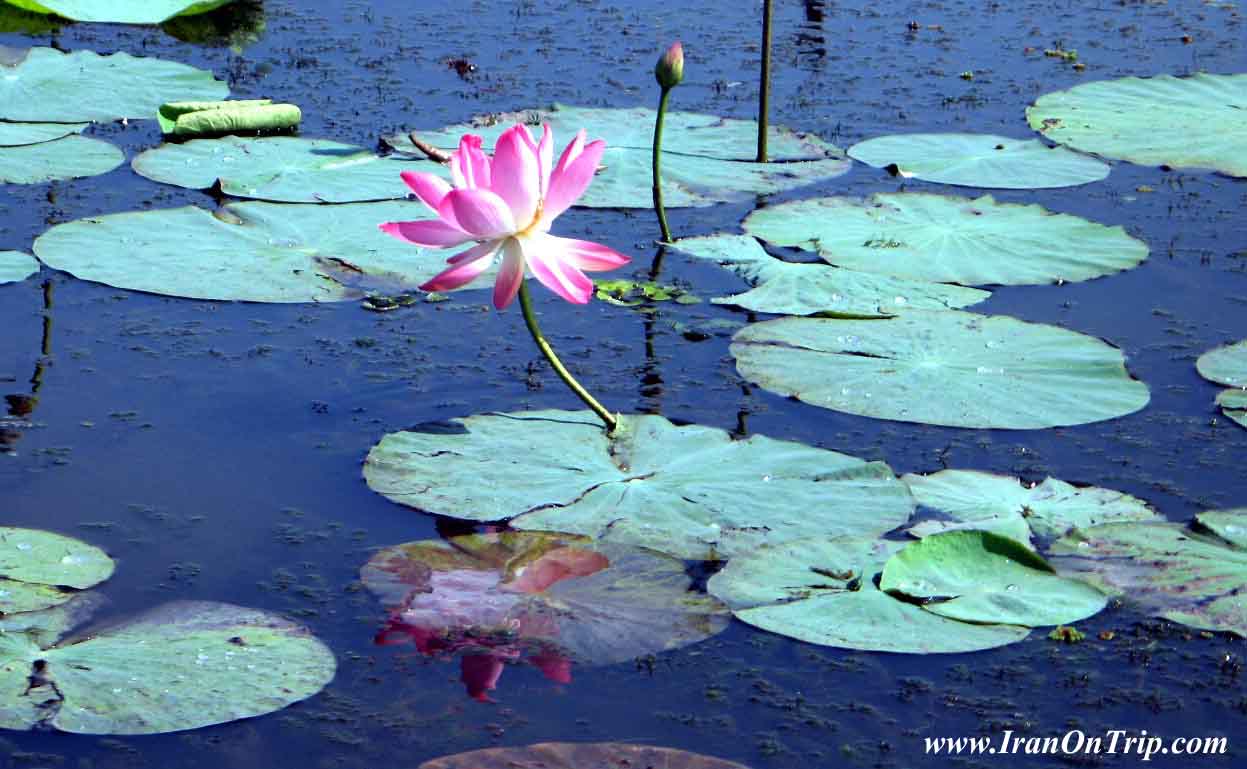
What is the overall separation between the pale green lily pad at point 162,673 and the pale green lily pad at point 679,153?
281 centimetres

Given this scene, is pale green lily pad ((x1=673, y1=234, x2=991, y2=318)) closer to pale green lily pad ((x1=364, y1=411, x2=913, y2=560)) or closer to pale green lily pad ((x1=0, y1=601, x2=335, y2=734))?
pale green lily pad ((x1=364, y1=411, x2=913, y2=560))

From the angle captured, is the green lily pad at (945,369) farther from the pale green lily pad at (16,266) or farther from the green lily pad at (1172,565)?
the pale green lily pad at (16,266)

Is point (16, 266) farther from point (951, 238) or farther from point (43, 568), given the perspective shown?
point (951, 238)

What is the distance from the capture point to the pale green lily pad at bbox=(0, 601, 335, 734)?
9.21 ft

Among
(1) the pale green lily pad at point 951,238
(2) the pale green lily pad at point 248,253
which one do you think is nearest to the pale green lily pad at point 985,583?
(1) the pale green lily pad at point 951,238

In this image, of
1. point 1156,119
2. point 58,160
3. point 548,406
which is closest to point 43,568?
point 548,406

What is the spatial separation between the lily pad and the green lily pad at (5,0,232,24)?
6.03 metres

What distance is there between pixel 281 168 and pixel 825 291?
2.06 m

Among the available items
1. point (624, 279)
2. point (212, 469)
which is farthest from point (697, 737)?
point (624, 279)

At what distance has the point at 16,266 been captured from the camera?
4859 millimetres

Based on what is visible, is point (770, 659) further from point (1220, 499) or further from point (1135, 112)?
point (1135, 112)

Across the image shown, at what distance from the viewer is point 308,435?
398 cm

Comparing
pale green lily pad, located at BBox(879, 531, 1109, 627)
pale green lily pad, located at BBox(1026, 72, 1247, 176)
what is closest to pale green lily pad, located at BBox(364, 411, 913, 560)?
pale green lily pad, located at BBox(879, 531, 1109, 627)

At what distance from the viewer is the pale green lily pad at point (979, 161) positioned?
5832 mm
